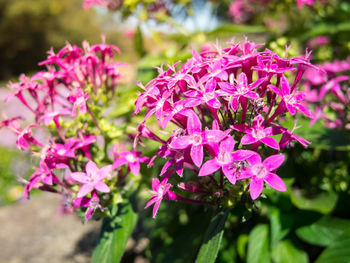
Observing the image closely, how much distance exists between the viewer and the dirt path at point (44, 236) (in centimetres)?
243

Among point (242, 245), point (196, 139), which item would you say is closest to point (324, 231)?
point (242, 245)

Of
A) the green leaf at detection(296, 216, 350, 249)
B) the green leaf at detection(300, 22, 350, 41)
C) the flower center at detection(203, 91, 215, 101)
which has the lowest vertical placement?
the green leaf at detection(296, 216, 350, 249)

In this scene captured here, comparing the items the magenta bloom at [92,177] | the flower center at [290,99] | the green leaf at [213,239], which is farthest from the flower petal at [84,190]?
the flower center at [290,99]

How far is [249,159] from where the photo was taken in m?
0.69

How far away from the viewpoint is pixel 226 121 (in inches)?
34.1

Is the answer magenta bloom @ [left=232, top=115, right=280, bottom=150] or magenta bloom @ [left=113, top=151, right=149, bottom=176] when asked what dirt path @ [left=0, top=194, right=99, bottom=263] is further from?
magenta bloom @ [left=232, top=115, right=280, bottom=150]

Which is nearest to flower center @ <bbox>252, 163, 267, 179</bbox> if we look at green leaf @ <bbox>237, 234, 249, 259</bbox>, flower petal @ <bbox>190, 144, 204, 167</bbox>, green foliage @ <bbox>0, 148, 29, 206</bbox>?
flower petal @ <bbox>190, 144, 204, 167</bbox>

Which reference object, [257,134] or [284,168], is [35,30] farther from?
[257,134]

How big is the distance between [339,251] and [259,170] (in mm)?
725

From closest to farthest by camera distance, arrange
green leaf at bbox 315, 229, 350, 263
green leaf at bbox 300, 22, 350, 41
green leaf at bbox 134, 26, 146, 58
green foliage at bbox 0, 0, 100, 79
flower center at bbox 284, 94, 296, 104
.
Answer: flower center at bbox 284, 94, 296, 104 < green leaf at bbox 315, 229, 350, 263 < green leaf at bbox 300, 22, 350, 41 < green leaf at bbox 134, 26, 146, 58 < green foliage at bbox 0, 0, 100, 79

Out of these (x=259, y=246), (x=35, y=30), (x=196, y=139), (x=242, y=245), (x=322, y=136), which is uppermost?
(x=196, y=139)

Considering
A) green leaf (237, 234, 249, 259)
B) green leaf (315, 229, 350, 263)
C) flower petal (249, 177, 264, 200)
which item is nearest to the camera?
flower petal (249, 177, 264, 200)

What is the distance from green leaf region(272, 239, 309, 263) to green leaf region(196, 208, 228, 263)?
0.59 metres

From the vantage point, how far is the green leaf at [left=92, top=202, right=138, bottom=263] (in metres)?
1.03
